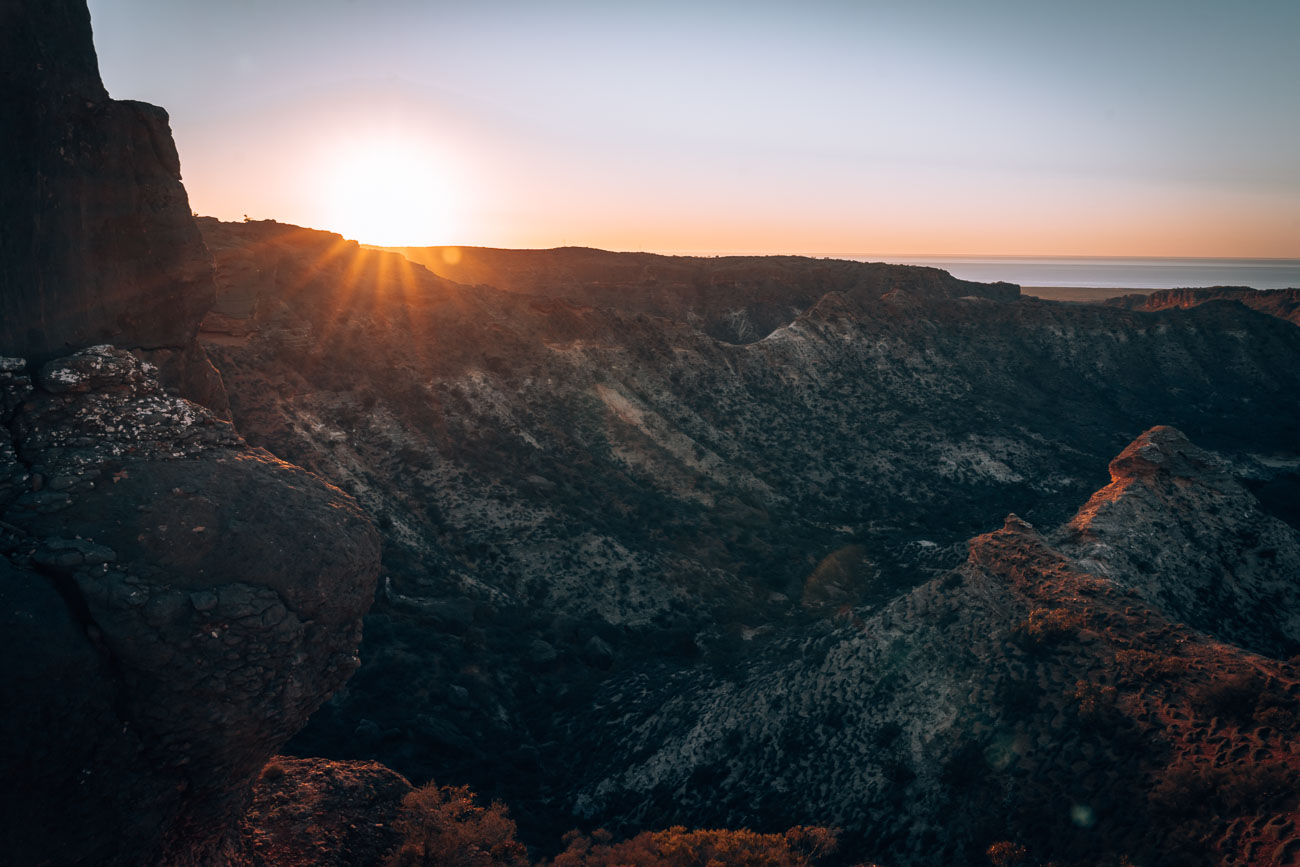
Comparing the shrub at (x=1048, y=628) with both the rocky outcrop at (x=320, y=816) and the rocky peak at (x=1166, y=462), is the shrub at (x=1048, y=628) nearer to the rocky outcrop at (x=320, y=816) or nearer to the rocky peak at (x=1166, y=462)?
the rocky peak at (x=1166, y=462)

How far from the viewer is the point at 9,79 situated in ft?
36.7

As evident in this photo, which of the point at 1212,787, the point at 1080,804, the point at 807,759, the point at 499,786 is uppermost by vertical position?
the point at 1212,787

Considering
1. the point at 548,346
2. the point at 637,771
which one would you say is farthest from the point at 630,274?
the point at 637,771

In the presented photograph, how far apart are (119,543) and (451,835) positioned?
10.6 meters

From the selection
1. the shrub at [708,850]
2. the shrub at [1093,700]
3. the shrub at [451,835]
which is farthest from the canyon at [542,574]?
the shrub at [708,850]

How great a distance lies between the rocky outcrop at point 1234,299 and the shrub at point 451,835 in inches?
3975

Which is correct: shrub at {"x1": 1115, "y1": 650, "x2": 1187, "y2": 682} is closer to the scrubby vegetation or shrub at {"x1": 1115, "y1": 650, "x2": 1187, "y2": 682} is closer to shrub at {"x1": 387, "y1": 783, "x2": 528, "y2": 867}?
the scrubby vegetation

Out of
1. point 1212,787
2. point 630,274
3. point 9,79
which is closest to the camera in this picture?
point 9,79

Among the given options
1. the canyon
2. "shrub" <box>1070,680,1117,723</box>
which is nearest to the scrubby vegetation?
the canyon

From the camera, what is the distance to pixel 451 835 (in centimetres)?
1609

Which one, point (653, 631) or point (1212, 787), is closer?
point (1212, 787)

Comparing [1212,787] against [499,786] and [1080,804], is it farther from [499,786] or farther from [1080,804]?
[499,786]

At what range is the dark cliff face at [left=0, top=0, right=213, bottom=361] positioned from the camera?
36.9 feet

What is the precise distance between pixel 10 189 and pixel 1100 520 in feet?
128
